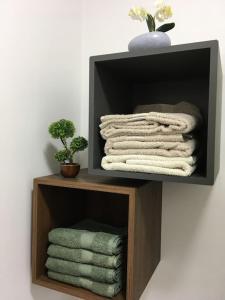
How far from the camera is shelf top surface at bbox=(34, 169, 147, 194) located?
721mm

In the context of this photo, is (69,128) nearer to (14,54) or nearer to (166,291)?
(14,54)

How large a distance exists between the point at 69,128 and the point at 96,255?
416 mm

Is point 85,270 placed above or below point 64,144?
Answer: below

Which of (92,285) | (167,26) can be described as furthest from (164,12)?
(92,285)

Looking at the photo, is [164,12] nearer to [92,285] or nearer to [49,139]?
[49,139]

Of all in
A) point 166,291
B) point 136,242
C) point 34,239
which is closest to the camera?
point 136,242

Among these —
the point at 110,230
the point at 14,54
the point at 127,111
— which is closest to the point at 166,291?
the point at 110,230

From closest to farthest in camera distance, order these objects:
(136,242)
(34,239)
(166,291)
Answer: (136,242) → (34,239) → (166,291)

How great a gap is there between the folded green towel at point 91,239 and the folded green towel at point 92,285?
3.7 inches

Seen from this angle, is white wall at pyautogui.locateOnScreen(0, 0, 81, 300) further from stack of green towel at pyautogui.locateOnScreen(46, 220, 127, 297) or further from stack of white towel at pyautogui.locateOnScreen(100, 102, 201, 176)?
stack of white towel at pyautogui.locateOnScreen(100, 102, 201, 176)

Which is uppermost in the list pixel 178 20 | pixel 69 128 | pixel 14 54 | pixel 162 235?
pixel 178 20

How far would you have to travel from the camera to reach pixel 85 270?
0.78 meters

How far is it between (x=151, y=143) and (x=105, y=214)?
0.46 metres

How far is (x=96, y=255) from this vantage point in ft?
2.51
